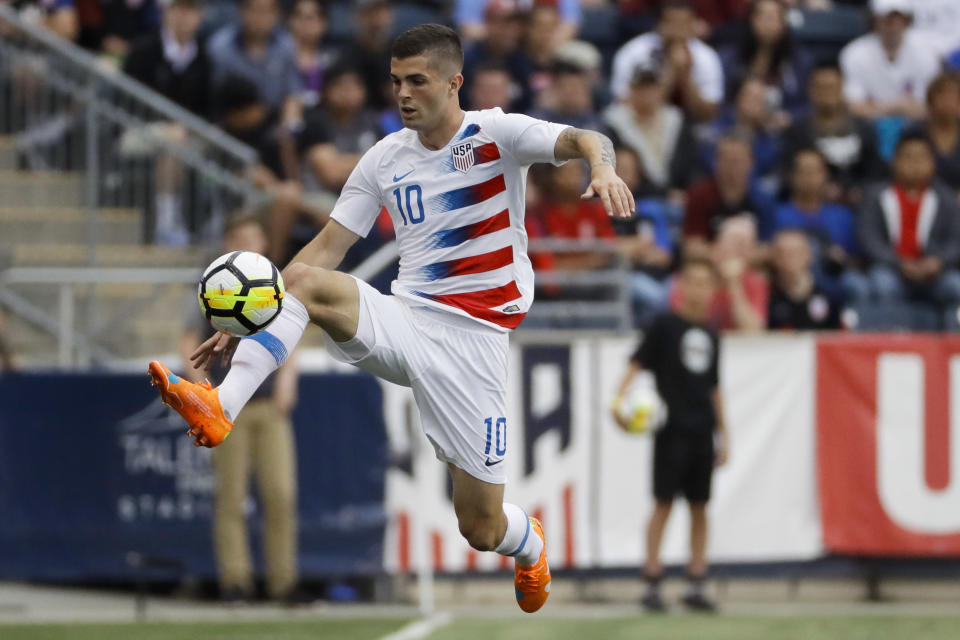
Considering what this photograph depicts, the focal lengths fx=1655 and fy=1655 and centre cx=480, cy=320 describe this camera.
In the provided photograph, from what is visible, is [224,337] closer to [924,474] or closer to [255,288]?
[255,288]

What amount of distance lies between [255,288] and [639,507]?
6794 mm

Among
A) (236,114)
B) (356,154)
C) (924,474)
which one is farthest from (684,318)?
(236,114)

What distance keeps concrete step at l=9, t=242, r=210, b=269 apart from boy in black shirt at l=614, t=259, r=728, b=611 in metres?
3.77

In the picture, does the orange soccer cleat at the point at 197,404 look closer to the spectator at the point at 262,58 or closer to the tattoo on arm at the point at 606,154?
the tattoo on arm at the point at 606,154

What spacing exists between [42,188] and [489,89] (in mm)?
3875

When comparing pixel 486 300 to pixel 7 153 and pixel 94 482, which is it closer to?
pixel 94 482

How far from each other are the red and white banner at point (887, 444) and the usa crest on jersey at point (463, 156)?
621cm

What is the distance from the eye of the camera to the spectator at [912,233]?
1398 cm

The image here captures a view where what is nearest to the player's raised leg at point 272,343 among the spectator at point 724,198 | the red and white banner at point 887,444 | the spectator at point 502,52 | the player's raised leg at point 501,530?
the player's raised leg at point 501,530

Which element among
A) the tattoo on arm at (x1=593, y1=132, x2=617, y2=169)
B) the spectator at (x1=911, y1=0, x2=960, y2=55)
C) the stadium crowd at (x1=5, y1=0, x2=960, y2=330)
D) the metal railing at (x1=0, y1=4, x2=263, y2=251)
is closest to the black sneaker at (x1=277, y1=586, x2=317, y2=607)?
the stadium crowd at (x1=5, y1=0, x2=960, y2=330)

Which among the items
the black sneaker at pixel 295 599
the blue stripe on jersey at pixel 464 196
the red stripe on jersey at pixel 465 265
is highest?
the blue stripe on jersey at pixel 464 196

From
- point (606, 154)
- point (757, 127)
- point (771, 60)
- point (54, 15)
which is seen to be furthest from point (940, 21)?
point (606, 154)

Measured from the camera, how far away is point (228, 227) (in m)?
11.8

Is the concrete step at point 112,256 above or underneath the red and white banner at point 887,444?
above
